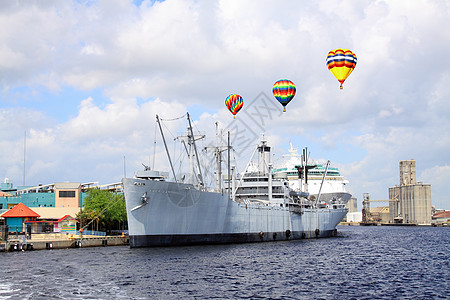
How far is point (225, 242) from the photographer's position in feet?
225

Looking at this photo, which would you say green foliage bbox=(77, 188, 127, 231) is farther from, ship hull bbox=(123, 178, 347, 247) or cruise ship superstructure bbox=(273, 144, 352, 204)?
cruise ship superstructure bbox=(273, 144, 352, 204)

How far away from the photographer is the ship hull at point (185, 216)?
58178 millimetres

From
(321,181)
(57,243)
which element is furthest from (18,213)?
(321,181)

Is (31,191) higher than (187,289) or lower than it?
higher

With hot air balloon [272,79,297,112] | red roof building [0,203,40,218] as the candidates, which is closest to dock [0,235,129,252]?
red roof building [0,203,40,218]

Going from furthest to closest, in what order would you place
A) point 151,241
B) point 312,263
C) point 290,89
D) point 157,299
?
point 290,89 < point 151,241 < point 312,263 < point 157,299

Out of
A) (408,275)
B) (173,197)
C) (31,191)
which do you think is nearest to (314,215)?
(173,197)

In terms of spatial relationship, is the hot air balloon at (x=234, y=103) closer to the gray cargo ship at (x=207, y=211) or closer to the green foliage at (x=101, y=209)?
the gray cargo ship at (x=207, y=211)

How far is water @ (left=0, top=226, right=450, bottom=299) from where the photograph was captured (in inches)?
1294

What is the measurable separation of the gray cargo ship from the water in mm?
3459

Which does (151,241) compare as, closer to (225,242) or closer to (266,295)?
(225,242)

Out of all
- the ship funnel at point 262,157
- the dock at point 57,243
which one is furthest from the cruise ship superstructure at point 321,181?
the dock at point 57,243

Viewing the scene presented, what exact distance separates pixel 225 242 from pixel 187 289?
34.9 metres

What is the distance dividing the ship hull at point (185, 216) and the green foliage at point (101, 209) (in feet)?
82.7
